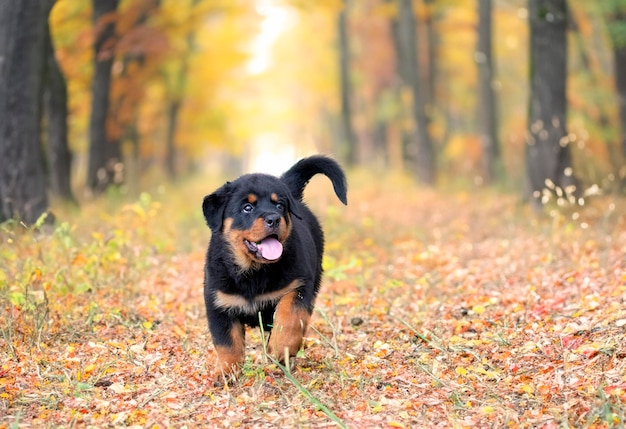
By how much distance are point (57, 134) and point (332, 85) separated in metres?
20.2

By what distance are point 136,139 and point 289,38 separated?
23775mm

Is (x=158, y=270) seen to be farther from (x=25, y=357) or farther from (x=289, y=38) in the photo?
(x=289, y=38)

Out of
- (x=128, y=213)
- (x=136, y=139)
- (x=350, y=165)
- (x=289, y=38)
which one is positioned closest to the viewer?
(x=128, y=213)

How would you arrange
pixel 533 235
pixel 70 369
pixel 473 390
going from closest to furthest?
pixel 473 390 < pixel 70 369 < pixel 533 235

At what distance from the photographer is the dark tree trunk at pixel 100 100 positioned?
15.2 meters

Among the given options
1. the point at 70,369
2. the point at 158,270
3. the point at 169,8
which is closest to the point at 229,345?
the point at 70,369

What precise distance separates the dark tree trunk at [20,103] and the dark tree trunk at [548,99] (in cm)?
732

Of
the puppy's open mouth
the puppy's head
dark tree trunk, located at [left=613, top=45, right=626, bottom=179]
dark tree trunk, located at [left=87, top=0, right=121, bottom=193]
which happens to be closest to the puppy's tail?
the puppy's head

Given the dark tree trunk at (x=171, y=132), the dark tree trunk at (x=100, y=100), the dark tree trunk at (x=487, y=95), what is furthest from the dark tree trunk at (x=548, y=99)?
the dark tree trunk at (x=171, y=132)

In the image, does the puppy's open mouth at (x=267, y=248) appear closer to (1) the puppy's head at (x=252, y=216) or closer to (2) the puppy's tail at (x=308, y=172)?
(1) the puppy's head at (x=252, y=216)

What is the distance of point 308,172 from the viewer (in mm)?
6293

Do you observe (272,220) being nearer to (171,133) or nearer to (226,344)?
(226,344)

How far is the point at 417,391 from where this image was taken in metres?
5.02

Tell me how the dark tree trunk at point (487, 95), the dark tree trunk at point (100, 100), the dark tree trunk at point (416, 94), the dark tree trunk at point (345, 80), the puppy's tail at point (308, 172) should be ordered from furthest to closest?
the dark tree trunk at point (345, 80), the dark tree trunk at point (416, 94), the dark tree trunk at point (487, 95), the dark tree trunk at point (100, 100), the puppy's tail at point (308, 172)
